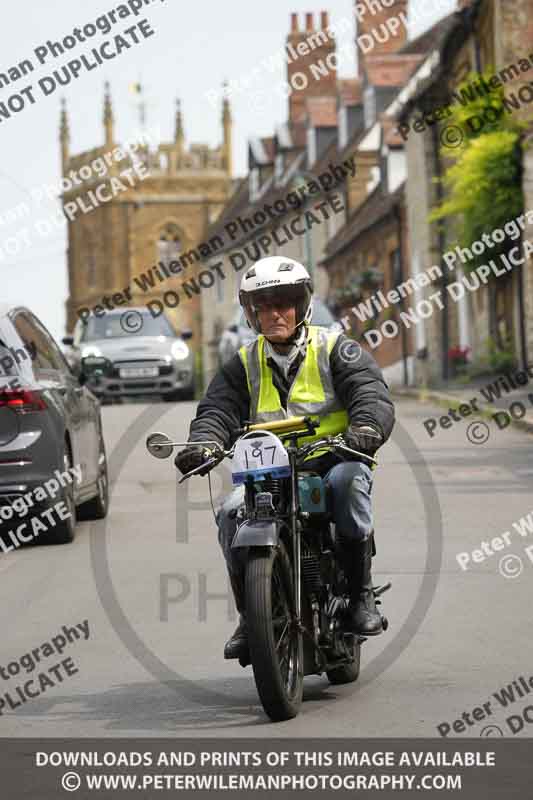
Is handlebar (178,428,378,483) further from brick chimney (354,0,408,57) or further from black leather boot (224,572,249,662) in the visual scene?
brick chimney (354,0,408,57)

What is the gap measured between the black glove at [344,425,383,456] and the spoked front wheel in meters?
0.48

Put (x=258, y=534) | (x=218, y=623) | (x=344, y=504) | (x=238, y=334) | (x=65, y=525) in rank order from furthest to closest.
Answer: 1. (x=238, y=334)
2. (x=65, y=525)
3. (x=218, y=623)
4. (x=344, y=504)
5. (x=258, y=534)

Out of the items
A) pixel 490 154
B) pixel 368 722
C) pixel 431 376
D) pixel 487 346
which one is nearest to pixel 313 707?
pixel 368 722

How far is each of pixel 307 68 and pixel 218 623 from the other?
65676mm

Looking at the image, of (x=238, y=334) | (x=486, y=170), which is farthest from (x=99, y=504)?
(x=238, y=334)

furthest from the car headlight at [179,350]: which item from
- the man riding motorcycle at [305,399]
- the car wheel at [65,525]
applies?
the man riding motorcycle at [305,399]

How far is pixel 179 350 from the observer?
2853cm

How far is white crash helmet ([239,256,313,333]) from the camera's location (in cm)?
671

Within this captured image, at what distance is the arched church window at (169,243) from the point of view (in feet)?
359

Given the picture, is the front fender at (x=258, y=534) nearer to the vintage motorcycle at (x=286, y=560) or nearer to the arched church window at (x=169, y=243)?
the vintage motorcycle at (x=286, y=560)

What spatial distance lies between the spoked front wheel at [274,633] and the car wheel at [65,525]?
5.84 meters

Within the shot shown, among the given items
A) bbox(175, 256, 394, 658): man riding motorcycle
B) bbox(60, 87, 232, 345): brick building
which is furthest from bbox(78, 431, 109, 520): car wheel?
bbox(60, 87, 232, 345): brick building
